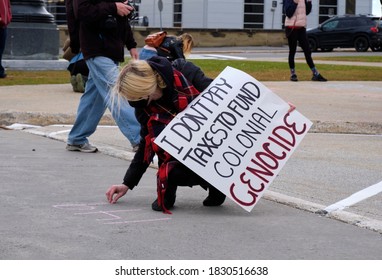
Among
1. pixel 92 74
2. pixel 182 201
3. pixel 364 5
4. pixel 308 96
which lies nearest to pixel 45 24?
pixel 308 96

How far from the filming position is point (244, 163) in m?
6.35

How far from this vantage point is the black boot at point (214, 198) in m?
6.58

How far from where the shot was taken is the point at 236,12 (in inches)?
2248

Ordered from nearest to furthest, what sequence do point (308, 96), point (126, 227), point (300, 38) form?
point (126, 227) → point (308, 96) → point (300, 38)

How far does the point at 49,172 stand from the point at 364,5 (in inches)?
2113

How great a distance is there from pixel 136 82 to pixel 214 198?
3.68 feet

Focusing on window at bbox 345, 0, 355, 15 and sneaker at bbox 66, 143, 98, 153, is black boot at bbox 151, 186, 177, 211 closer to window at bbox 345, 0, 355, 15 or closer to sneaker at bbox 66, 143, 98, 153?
sneaker at bbox 66, 143, 98, 153

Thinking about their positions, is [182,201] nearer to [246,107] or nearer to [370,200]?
[246,107]

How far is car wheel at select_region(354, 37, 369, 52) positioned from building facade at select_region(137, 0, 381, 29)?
54.9 feet

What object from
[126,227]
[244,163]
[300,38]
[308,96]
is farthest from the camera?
[300,38]

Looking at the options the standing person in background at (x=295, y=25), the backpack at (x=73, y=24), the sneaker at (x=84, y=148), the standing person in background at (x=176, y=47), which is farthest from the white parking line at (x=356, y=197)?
the standing person in background at (x=295, y=25)

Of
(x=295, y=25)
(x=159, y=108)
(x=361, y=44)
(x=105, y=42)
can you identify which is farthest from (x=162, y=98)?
(x=361, y=44)

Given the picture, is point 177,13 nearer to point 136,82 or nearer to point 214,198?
point 214,198

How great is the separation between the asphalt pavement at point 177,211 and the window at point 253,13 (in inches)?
1851
